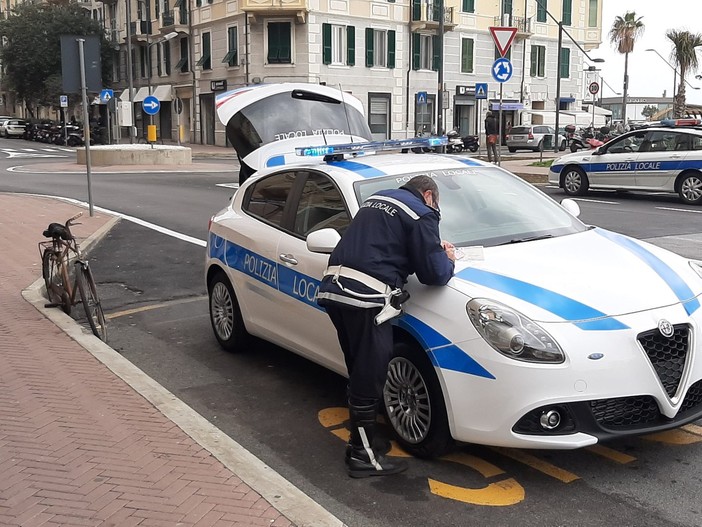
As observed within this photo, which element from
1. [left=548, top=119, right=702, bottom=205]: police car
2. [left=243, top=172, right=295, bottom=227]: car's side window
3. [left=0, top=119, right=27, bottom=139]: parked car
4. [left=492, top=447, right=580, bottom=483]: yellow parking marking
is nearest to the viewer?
[left=492, top=447, right=580, bottom=483]: yellow parking marking

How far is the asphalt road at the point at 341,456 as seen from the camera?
12.9 ft

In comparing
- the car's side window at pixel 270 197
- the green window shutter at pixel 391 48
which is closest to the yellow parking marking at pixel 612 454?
the car's side window at pixel 270 197

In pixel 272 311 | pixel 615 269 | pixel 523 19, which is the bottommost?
pixel 272 311

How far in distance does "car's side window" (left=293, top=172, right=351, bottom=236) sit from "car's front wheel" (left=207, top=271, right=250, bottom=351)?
1146 mm

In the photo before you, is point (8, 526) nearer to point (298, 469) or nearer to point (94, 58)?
point (298, 469)

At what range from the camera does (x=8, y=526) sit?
11.9ft

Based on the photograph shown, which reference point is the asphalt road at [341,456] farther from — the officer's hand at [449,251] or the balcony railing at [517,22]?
the balcony railing at [517,22]

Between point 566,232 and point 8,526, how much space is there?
3.67 m

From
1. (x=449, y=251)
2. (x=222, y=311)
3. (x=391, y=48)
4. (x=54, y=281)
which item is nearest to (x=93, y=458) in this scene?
(x=449, y=251)

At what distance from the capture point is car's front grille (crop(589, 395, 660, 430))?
4.00 m

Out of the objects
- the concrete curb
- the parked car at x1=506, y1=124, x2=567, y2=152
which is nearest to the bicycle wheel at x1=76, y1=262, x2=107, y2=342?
the concrete curb

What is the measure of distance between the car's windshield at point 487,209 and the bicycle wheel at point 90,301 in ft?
10.2

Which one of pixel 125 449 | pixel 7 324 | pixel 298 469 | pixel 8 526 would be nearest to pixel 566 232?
pixel 298 469

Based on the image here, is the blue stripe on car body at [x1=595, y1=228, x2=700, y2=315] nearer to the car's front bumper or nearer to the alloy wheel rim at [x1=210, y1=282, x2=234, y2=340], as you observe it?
the car's front bumper
